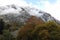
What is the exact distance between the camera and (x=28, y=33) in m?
54.7

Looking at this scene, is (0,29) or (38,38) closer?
(38,38)

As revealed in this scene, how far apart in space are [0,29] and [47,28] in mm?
31335

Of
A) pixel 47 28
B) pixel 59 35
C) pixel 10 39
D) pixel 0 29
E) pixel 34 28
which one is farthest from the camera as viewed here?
pixel 0 29

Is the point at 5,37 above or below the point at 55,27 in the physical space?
below

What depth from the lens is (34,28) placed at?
5494 cm

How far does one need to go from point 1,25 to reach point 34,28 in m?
28.3

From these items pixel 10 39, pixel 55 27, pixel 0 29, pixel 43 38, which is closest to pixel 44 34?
pixel 43 38

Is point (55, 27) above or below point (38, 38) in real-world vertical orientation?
above

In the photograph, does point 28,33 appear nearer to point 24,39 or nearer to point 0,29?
point 24,39

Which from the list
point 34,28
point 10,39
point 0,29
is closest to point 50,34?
point 34,28

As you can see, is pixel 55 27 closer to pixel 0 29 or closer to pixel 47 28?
pixel 47 28

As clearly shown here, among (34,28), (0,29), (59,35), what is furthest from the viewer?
(0,29)

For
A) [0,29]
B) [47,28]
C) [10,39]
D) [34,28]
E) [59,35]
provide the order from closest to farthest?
[59,35], [47,28], [34,28], [10,39], [0,29]

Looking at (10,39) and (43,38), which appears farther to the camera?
(10,39)
